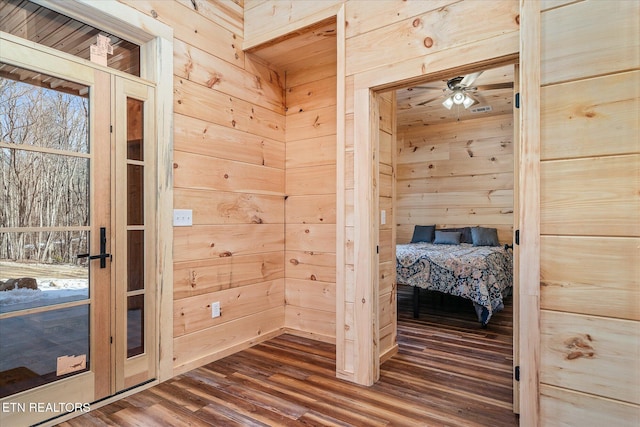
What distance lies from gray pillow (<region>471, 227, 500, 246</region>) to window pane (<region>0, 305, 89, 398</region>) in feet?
16.6

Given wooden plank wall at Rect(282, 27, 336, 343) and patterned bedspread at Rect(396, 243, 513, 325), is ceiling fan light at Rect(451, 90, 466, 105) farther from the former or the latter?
patterned bedspread at Rect(396, 243, 513, 325)

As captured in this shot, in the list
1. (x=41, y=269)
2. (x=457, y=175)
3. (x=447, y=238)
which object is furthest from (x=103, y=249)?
(x=457, y=175)

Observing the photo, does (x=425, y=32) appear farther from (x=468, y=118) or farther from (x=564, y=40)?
(x=468, y=118)

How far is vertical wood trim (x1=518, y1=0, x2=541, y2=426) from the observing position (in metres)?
1.59

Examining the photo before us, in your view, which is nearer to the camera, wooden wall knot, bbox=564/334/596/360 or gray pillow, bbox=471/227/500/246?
wooden wall knot, bbox=564/334/596/360

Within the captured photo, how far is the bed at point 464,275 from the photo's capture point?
3.79m

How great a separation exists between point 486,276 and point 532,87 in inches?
107

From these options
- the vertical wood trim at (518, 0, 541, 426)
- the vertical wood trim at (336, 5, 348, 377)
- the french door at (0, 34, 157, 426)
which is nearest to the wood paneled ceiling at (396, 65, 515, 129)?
the vertical wood trim at (336, 5, 348, 377)

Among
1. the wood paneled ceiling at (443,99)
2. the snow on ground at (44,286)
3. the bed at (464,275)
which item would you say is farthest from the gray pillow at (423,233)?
the snow on ground at (44,286)

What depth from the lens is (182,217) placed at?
2.61 m

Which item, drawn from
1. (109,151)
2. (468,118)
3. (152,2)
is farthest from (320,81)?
(468,118)

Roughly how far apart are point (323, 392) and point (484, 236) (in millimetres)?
4082

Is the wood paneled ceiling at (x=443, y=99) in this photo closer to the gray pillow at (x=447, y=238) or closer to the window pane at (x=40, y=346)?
the gray pillow at (x=447, y=238)

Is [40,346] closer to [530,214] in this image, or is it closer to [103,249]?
[103,249]
